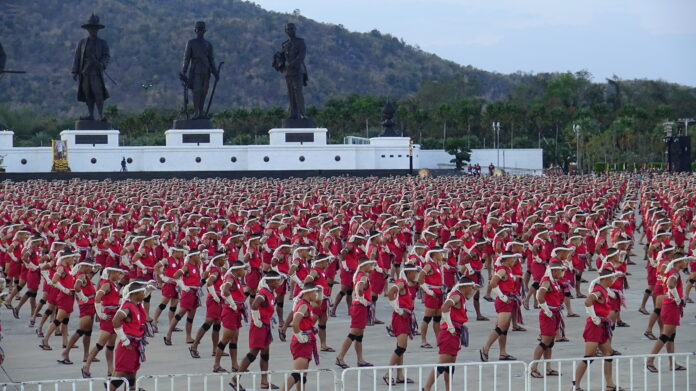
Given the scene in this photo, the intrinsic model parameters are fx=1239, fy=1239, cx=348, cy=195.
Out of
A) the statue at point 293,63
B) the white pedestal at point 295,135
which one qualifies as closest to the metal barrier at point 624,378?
the statue at point 293,63

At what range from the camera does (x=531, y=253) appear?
2127cm

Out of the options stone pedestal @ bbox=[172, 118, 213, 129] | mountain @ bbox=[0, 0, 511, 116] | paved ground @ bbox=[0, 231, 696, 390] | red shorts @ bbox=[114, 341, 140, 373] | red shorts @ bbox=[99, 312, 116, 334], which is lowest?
paved ground @ bbox=[0, 231, 696, 390]

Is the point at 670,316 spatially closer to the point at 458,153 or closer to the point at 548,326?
the point at 548,326

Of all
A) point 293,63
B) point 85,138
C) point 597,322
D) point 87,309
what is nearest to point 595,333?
point 597,322

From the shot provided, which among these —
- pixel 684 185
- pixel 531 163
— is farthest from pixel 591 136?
pixel 684 185

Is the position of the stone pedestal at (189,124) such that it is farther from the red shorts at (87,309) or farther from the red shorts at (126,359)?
the red shorts at (126,359)

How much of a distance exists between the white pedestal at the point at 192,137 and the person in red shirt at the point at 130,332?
5735cm

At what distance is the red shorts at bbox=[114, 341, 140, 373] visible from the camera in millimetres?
13500

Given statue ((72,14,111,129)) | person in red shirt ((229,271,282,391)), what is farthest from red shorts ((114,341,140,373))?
statue ((72,14,111,129))

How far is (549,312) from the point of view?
15172mm

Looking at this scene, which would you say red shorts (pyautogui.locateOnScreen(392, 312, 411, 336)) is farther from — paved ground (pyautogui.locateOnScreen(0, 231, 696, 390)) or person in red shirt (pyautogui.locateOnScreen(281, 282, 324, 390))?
person in red shirt (pyautogui.locateOnScreen(281, 282, 324, 390))

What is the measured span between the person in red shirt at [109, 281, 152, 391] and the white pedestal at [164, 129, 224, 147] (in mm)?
57354

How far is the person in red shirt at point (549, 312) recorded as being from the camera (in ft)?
49.4

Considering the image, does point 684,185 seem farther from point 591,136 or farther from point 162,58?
point 162,58
